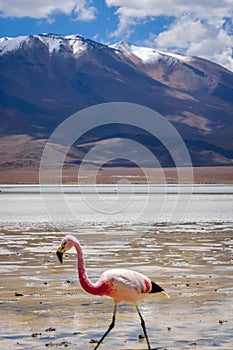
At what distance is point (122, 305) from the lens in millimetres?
12883

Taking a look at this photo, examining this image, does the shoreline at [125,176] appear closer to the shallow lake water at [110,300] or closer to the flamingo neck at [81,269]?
the shallow lake water at [110,300]

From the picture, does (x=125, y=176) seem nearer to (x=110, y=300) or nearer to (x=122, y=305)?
(x=110, y=300)

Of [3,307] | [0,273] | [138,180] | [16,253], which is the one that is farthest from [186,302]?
[138,180]

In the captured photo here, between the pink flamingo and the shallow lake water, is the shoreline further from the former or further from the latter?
the pink flamingo

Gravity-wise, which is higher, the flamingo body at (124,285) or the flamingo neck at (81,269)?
the flamingo neck at (81,269)

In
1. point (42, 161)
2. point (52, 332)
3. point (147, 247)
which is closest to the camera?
point (52, 332)

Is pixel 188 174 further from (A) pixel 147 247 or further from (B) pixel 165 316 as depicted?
(B) pixel 165 316

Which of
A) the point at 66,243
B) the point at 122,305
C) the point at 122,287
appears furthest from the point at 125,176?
the point at 66,243

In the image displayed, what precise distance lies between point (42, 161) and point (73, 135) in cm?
2383

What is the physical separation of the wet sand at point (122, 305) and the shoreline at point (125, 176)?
102m

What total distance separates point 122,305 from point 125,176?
128 meters

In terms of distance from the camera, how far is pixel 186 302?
12.8 metres

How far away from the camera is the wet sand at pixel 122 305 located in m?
10.3

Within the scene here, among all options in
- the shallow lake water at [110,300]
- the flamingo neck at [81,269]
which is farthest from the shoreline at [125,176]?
the flamingo neck at [81,269]
